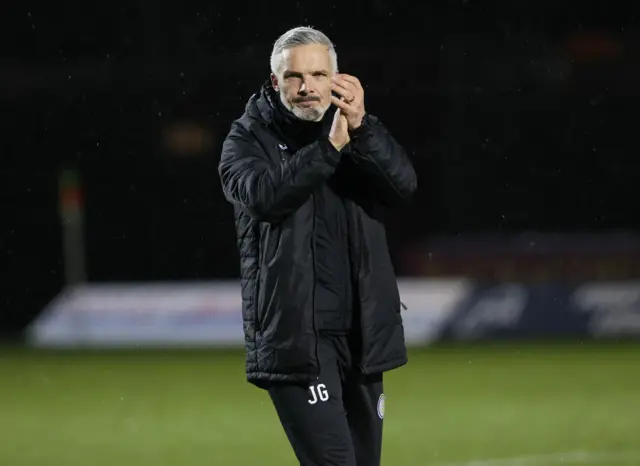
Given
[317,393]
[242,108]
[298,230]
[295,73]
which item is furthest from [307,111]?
[242,108]

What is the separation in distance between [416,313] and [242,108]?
39.1 ft

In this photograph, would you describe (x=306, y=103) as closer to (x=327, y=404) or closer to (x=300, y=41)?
(x=300, y=41)

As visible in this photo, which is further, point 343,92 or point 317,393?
point 317,393

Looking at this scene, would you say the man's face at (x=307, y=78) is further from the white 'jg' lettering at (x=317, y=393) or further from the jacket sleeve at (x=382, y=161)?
the white 'jg' lettering at (x=317, y=393)

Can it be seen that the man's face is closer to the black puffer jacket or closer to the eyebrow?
the eyebrow

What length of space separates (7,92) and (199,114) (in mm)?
3698

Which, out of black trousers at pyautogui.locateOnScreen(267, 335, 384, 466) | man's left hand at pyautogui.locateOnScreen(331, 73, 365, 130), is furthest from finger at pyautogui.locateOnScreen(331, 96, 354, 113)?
black trousers at pyautogui.locateOnScreen(267, 335, 384, 466)

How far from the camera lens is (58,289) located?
25.1m

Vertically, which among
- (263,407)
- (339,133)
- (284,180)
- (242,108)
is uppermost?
(242,108)

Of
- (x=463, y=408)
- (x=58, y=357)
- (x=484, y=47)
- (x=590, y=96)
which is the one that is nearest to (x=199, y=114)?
(x=484, y=47)

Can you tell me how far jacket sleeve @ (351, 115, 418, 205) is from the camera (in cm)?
541

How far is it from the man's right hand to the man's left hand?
0.9 inches

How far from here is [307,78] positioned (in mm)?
5367

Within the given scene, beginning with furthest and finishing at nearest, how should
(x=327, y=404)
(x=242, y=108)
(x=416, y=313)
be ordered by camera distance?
(x=242, y=108) → (x=416, y=313) → (x=327, y=404)
